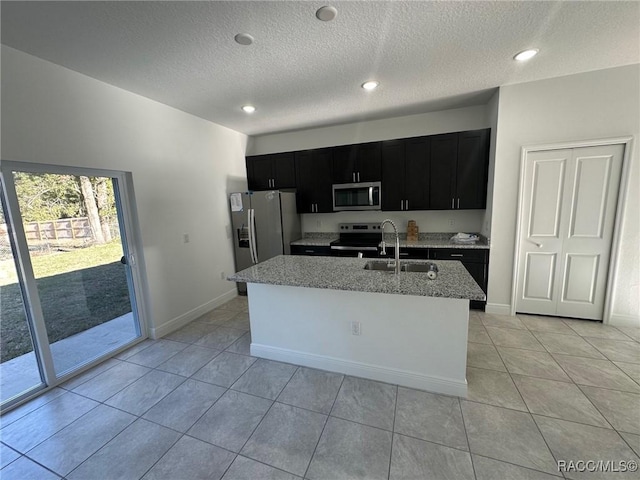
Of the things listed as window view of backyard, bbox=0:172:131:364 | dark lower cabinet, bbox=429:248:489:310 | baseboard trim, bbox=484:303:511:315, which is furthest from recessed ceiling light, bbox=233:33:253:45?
baseboard trim, bbox=484:303:511:315

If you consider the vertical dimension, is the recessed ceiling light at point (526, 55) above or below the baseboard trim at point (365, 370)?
above

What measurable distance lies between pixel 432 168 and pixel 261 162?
276cm

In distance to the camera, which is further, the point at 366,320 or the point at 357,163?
the point at 357,163

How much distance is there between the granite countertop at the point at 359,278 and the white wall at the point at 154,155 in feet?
4.88

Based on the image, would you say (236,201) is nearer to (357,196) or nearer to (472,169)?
(357,196)

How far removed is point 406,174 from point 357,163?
0.75 m

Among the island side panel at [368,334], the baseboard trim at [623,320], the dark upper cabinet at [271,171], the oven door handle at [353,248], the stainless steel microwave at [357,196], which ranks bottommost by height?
the baseboard trim at [623,320]

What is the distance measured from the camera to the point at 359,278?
6.83 feet

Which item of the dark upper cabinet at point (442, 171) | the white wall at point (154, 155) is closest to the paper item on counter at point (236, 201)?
the white wall at point (154, 155)

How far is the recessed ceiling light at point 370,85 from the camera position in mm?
2744

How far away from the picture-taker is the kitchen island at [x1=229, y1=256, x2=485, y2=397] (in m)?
1.92

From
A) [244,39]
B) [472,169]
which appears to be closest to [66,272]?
[244,39]

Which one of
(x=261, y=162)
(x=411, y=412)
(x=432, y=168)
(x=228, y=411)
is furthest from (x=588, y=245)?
(x=261, y=162)

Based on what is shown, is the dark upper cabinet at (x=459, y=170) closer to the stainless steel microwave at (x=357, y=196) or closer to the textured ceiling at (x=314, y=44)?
the textured ceiling at (x=314, y=44)
